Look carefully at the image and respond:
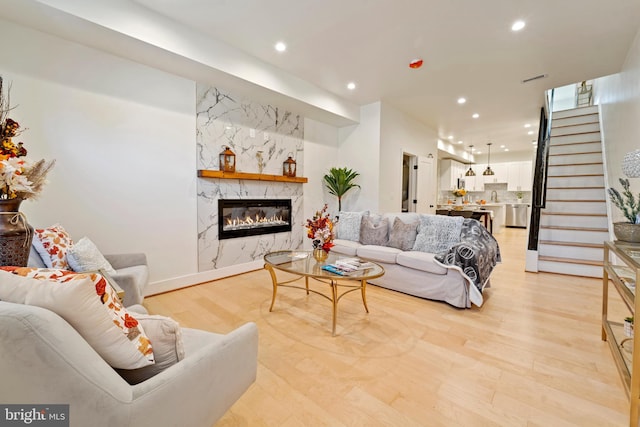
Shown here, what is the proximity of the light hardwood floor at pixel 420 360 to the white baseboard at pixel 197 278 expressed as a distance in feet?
0.63

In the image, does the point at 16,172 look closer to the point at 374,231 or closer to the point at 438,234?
the point at 374,231

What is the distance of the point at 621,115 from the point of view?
3852 millimetres

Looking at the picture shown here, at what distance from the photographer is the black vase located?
133 centimetres

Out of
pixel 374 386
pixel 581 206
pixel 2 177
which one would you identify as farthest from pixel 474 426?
pixel 581 206

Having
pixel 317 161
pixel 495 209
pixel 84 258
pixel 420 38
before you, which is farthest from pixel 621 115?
pixel 84 258

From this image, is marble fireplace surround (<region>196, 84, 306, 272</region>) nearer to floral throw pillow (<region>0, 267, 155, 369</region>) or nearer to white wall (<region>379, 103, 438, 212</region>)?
white wall (<region>379, 103, 438, 212</region>)

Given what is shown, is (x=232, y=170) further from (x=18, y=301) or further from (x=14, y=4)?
(x=18, y=301)

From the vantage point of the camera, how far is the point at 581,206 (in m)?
4.69

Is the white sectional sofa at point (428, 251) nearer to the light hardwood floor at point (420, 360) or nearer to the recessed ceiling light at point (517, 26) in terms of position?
the light hardwood floor at point (420, 360)

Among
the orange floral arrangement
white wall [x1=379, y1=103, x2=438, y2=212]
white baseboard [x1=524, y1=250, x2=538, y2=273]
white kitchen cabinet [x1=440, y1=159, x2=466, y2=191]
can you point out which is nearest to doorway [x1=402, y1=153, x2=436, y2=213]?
white wall [x1=379, y1=103, x2=438, y2=212]

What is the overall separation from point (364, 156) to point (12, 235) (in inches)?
193

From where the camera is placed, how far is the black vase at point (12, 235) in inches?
52.4

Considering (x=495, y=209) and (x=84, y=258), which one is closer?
(x=84, y=258)

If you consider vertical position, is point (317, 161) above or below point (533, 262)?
above
